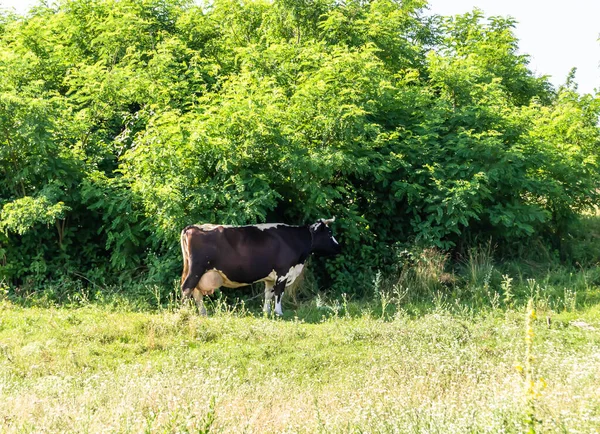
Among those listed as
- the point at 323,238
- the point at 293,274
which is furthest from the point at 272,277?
the point at 323,238

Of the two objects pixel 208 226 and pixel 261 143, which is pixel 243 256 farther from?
pixel 261 143

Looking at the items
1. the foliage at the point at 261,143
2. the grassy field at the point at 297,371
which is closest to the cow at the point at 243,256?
the foliage at the point at 261,143

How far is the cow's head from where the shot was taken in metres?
12.1

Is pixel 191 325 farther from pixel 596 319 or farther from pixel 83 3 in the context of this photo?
pixel 83 3

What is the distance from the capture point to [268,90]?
40.7 feet

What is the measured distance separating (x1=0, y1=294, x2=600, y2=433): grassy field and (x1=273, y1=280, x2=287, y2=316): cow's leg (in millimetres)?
378

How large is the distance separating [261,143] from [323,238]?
6.63 ft

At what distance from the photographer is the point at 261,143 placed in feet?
38.8

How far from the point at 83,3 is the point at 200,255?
8847 mm

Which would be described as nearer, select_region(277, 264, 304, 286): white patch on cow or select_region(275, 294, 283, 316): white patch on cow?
select_region(275, 294, 283, 316): white patch on cow

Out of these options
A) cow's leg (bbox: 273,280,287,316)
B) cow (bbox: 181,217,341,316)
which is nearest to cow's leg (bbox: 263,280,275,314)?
cow (bbox: 181,217,341,316)

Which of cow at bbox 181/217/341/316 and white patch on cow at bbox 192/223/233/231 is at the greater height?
white patch on cow at bbox 192/223/233/231

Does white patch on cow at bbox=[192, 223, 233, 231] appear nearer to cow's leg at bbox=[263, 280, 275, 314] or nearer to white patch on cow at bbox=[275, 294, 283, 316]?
cow's leg at bbox=[263, 280, 275, 314]

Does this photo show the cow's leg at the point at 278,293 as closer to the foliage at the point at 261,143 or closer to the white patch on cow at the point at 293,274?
the white patch on cow at the point at 293,274
